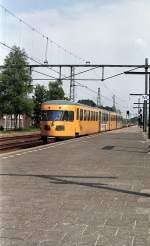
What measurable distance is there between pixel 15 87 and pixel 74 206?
2277 inches

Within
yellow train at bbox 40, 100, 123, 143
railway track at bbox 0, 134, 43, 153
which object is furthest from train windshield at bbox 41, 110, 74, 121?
railway track at bbox 0, 134, 43, 153

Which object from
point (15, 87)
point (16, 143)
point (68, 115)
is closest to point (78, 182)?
point (16, 143)

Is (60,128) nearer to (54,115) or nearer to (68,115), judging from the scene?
(54,115)

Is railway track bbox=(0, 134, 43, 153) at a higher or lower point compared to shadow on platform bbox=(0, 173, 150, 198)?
lower

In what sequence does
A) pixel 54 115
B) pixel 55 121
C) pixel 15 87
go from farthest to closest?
pixel 15 87, pixel 54 115, pixel 55 121

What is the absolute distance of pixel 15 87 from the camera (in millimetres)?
65812

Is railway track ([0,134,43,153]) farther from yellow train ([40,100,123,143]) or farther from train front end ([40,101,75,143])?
yellow train ([40,100,123,143])

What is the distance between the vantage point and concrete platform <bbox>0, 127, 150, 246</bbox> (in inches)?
258

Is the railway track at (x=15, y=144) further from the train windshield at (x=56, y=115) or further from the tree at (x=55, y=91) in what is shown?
the tree at (x=55, y=91)

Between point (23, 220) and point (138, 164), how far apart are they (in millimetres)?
9654

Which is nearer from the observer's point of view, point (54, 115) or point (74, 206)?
point (74, 206)

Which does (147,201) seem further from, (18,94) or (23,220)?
(18,94)

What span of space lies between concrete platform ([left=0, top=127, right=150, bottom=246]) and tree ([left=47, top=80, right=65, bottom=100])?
66546 millimetres

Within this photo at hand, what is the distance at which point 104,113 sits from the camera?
200ft
